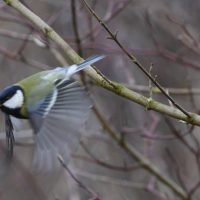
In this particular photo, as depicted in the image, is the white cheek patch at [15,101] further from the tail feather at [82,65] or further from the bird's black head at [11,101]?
the tail feather at [82,65]

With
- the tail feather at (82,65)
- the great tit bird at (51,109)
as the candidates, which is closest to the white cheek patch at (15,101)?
the great tit bird at (51,109)

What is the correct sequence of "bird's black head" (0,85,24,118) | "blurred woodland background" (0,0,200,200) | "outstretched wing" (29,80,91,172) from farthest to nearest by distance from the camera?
"blurred woodland background" (0,0,200,200)
"bird's black head" (0,85,24,118)
"outstretched wing" (29,80,91,172)

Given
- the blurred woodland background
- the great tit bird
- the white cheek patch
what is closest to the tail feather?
the great tit bird

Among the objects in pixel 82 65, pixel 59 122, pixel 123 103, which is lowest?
pixel 123 103

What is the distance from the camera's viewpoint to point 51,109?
1.97m

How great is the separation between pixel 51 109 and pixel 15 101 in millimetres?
130

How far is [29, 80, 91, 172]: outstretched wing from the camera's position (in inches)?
71.7

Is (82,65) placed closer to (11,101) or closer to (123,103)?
(11,101)

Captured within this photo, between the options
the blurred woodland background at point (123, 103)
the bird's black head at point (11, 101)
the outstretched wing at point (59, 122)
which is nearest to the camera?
the outstretched wing at point (59, 122)

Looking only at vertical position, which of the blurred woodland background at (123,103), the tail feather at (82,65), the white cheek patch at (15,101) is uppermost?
the white cheek patch at (15,101)

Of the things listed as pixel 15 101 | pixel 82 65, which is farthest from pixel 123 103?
pixel 82 65

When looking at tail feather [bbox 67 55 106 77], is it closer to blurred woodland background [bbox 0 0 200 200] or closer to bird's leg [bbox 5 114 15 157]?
bird's leg [bbox 5 114 15 157]

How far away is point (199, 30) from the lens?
3621 millimetres

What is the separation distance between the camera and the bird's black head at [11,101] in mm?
1995
